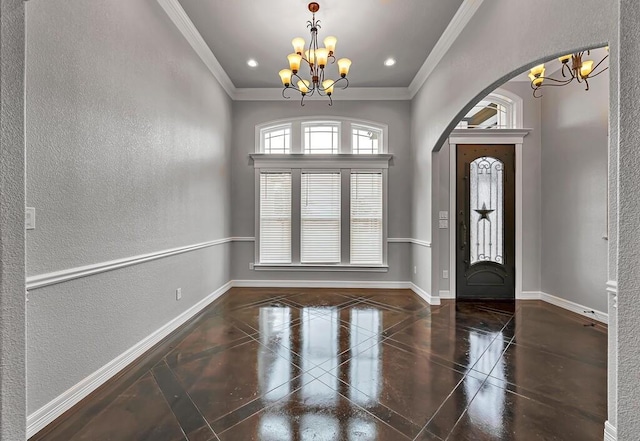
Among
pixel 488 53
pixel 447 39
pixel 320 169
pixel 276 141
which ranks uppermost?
pixel 447 39

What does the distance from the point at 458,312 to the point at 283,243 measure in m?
2.96

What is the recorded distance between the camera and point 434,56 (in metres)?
3.75

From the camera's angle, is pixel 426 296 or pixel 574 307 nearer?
pixel 574 307

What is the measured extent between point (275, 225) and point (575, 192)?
4499 millimetres

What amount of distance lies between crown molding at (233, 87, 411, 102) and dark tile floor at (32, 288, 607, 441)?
367 cm

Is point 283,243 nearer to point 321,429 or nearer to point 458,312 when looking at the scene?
point 458,312

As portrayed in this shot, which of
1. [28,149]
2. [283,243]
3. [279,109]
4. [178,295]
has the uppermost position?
[279,109]

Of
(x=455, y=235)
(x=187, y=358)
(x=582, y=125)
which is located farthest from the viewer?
(x=455, y=235)

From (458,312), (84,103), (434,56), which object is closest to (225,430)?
(84,103)

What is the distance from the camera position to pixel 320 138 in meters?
5.04

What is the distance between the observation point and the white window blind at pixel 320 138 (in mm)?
5027

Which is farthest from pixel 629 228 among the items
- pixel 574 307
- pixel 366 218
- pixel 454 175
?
pixel 366 218

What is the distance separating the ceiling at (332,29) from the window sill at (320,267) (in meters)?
3.19

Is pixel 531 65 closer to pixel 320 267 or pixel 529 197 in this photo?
pixel 529 197
